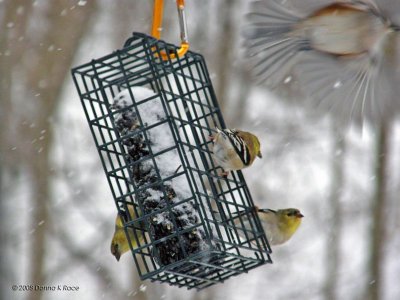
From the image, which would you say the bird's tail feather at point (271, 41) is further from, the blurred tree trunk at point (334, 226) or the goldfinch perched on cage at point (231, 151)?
the blurred tree trunk at point (334, 226)

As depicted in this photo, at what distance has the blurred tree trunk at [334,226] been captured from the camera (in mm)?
8656

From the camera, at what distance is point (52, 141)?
28.1 feet

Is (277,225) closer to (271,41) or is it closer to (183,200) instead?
(183,200)

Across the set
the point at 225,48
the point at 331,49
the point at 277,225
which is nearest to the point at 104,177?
the point at 225,48

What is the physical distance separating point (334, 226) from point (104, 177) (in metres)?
2.06

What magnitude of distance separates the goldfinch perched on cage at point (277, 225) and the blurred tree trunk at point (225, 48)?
3400 millimetres

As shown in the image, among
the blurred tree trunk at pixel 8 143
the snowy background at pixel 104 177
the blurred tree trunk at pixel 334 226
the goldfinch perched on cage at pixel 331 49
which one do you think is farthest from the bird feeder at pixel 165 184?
the blurred tree trunk at pixel 334 226

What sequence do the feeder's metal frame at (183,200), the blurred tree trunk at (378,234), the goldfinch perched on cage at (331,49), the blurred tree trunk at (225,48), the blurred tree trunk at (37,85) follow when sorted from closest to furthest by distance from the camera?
the feeder's metal frame at (183,200)
the goldfinch perched on cage at (331,49)
the blurred tree trunk at (37,85)
the blurred tree trunk at (378,234)
the blurred tree trunk at (225,48)

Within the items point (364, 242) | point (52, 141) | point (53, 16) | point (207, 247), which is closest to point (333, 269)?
point (364, 242)

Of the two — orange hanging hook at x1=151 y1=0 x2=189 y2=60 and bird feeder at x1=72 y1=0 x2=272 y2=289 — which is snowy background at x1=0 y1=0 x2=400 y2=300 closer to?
bird feeder at x1=72 y1=0 x2=272 y2=289

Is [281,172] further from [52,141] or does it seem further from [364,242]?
[52,141]

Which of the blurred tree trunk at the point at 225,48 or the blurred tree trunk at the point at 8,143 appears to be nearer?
the blurred tree trunk at the point at 8,143

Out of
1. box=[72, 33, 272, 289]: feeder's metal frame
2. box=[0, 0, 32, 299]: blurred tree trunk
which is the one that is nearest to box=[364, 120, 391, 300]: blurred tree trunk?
box=[0, 0, 32, 299]: blurred tree trunk

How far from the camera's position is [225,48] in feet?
29.8
